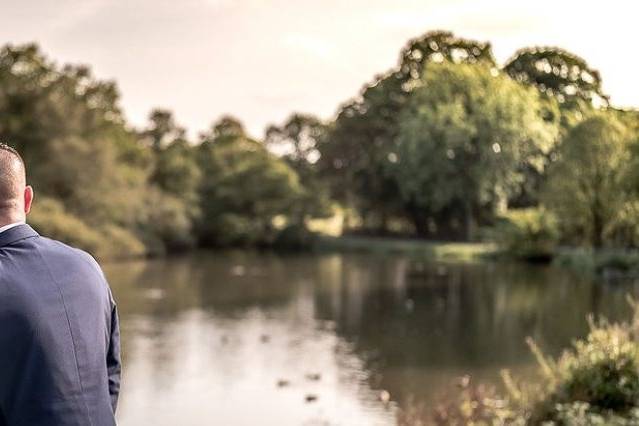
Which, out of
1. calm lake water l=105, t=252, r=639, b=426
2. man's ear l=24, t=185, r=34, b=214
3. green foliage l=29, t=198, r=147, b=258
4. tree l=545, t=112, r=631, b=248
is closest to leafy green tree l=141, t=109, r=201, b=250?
green foliage l=29, t=198, r=147, b=258

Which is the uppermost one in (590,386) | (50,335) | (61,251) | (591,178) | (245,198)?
(591,178)

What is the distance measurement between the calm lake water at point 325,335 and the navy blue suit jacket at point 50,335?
8.40 metres

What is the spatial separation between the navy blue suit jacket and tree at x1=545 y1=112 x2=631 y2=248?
2701 centimetres

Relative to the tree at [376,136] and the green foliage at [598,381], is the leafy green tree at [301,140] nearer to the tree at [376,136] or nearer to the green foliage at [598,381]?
the tree at [376,136]

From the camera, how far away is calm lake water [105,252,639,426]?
11.9 m

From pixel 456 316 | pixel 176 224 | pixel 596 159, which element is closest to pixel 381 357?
pixel 456 316

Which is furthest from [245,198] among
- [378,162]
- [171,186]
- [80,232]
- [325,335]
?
[325,335]

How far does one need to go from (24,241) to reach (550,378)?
680cm

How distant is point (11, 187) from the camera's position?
8.36 feet

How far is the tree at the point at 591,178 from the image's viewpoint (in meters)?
29.0

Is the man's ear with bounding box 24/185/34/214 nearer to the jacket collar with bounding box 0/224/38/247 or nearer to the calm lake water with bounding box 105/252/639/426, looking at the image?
the jacket collar with bounding box 0/224/38/247

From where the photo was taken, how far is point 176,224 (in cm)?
4328

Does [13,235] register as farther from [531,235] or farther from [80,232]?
[531,235]

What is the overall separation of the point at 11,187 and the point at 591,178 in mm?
29947
